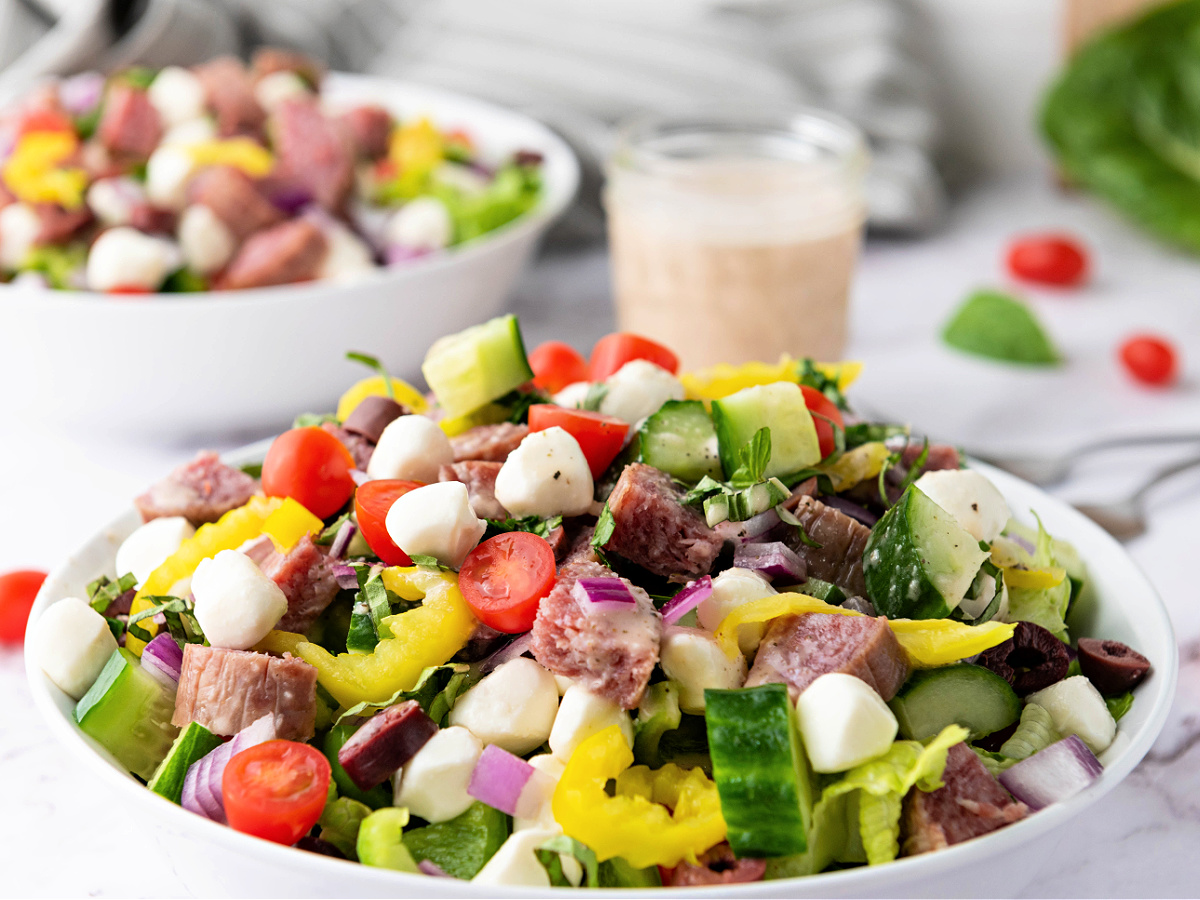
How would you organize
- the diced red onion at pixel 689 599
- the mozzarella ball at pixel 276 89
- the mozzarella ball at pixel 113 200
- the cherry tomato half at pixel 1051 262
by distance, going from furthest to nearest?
the cherry tomato half at pixel 1051 262, the mozzarella ball at pixel 276 89, the mozzarella ball at pixel 113 200, the diced red onion at pixel 689 599

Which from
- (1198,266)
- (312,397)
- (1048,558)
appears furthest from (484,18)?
(1048,558)

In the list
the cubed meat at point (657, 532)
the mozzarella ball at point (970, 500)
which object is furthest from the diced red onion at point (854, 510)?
the cubed meat at point (657, 532)

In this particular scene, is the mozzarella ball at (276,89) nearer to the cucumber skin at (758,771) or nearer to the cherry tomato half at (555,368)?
the cherry tomato half at (555,368)

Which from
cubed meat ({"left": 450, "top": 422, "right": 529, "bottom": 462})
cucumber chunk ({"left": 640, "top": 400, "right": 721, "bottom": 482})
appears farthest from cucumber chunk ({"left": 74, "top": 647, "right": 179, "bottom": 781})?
cucumber chunk ({"left": 640, "top": 400, "right": 721, "bottom": 482})

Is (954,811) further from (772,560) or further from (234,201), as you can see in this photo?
(234,201)

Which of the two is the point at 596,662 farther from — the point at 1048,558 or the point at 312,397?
the point at 312,397
